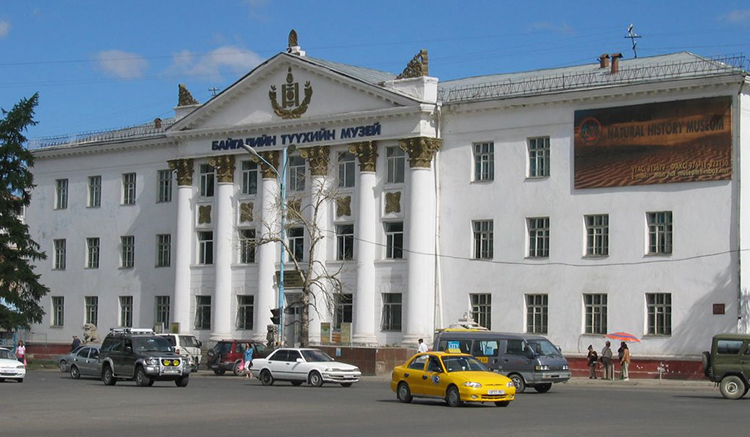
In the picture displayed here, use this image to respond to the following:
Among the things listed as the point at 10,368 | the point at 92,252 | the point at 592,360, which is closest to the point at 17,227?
the point at 92,252

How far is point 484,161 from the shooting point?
53656 millimetres

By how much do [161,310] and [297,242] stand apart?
10.4 metres

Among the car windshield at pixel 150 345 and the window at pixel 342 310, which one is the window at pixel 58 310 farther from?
the car windshield at pixel 150 345

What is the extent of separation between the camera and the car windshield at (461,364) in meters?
29.3

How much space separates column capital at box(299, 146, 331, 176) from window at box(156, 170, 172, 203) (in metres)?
10.9

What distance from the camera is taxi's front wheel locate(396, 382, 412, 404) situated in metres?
30.4

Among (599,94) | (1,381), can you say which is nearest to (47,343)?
(1,381)

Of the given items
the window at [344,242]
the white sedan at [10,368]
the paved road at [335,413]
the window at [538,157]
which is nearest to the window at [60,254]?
the window at [344,242]

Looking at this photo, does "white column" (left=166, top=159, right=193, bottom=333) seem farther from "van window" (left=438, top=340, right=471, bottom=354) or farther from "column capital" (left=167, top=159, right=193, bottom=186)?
"van window" (left=438, top=340, right=471, bottom=354)

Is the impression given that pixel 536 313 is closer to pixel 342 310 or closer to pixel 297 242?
pixel 342 310

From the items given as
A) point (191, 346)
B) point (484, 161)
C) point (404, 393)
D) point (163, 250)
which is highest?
point (484, 161)

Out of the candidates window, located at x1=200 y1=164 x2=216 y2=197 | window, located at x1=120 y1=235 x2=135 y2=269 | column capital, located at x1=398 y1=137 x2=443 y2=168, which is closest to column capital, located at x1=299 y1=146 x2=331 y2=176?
column capital, located at x1=398 y1=137 x2=443 y2=168

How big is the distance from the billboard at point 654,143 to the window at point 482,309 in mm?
6729

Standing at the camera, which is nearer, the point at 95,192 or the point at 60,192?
the point at 95,192
